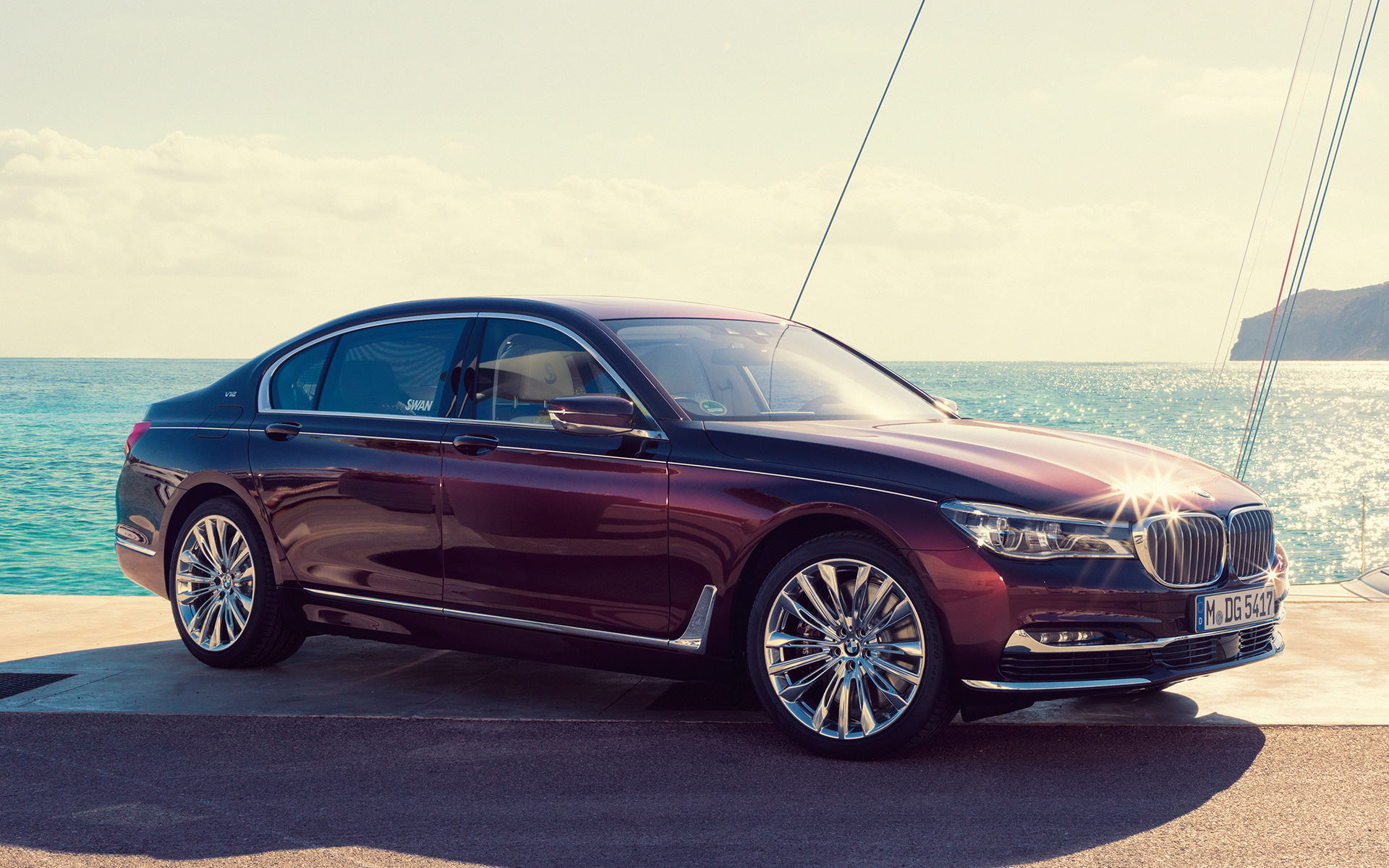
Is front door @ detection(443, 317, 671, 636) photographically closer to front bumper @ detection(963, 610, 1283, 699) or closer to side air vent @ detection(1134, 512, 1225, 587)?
front bumper @ detection(963, 610, 1283, 699)

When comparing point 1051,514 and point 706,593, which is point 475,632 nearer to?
point 706,593

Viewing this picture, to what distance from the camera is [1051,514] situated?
428cm

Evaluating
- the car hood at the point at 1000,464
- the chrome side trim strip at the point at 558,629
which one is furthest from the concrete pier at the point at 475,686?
the car hood at the point at 1000,464

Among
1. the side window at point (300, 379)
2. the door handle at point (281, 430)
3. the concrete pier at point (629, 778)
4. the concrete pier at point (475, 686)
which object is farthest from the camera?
the side window at point (300, 379)

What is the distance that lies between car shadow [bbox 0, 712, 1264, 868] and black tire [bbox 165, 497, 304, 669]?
0.85m

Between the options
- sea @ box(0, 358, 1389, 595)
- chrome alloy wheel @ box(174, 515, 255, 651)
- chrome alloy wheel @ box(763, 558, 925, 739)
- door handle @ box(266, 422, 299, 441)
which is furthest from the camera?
sea @ box(0, 358, 1389, 595)

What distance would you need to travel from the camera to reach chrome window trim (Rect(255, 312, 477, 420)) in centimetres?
572

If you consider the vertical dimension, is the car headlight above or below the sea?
above

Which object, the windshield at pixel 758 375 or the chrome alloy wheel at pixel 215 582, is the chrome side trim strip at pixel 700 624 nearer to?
the windshield at pixel 758 375

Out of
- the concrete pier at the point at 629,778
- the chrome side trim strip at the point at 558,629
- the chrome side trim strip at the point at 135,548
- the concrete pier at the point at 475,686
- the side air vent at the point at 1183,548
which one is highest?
the side air vent at the point at 1183,548

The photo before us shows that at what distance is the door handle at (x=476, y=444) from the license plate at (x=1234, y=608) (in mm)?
2703

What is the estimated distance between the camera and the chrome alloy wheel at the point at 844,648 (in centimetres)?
447

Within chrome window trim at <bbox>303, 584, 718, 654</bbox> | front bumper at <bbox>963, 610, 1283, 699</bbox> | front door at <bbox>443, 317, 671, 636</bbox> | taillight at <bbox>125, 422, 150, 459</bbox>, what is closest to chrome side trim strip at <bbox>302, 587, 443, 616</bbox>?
chrome window trim at <bbox>303, 584, 718, 654</bbox>

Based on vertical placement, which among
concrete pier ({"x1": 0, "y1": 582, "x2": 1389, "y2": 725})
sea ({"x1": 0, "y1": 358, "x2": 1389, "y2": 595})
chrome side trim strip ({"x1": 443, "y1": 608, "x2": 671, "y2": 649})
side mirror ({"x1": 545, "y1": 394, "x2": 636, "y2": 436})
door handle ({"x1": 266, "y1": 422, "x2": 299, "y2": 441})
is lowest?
sea ({"x1": 0, "y1": 358, "x2": 1389, "y2": 595})
